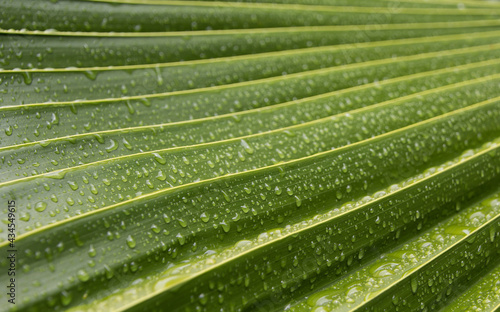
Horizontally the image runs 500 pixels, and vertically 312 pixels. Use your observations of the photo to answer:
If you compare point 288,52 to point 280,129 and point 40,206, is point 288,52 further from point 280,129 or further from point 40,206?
point 40,206

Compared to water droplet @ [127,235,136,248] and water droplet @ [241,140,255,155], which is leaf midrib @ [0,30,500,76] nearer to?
water droplet @ [241,140,255,155]

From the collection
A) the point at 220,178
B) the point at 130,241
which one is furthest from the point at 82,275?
the point at 220,178

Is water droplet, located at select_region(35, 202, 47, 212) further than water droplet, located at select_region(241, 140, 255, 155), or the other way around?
water droplet, located at select_region(241, 140, 255, 155)

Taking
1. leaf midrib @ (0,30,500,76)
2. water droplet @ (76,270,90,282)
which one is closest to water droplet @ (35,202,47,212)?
water droplet @ (76,270,90,282)

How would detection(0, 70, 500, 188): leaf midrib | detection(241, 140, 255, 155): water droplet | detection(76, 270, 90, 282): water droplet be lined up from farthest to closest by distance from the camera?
detection(241, 140, 255, 155): water droplet → detection(0, 70, 500, 188): leaf midrib → detection(76, 270, 90, 282): water droplet

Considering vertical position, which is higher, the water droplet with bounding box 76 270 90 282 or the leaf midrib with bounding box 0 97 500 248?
the leaf midrib with bounding box 0 97 500 248

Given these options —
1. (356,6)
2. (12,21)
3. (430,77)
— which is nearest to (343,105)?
(430,77)

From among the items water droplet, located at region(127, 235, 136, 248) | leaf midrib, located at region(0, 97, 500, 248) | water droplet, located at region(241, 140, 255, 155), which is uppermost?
water droplet, located at region(241, 140, 255, 155)

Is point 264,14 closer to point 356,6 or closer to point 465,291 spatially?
point 356,6
